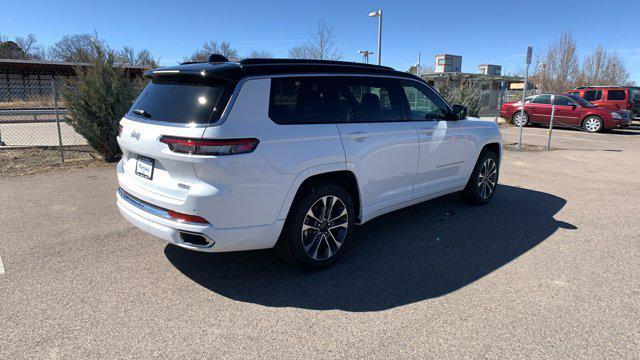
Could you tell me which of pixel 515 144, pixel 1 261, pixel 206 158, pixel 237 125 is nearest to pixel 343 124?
pixel 237 125

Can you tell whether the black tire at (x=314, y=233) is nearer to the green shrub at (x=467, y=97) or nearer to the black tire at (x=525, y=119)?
the green shrub at (x=467, y=97)

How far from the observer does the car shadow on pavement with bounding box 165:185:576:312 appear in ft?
11.1

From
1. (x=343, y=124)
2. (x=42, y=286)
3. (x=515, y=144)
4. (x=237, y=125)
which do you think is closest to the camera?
(x=237, y=125)

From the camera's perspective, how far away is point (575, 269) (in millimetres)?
3885

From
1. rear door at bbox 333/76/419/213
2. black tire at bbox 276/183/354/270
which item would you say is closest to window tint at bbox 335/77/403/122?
rear door at bbox 333/76/419/213

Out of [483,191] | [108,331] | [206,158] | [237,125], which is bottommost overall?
[108,331]

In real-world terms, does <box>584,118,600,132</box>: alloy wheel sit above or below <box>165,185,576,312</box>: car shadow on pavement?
above

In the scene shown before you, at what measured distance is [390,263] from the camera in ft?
13.1

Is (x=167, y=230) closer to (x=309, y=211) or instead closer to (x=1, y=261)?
(x=309, y=211)

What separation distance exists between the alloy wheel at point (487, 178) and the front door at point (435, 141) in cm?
60

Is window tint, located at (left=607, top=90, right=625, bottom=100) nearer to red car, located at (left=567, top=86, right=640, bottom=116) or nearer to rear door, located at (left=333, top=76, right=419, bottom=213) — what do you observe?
red car, located at (left=567, top=86, right=640, bottom=116)

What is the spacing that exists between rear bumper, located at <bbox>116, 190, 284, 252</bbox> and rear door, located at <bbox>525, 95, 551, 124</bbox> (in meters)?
18.4

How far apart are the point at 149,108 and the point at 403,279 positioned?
2.66 metres

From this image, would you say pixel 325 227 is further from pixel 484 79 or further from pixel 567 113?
pixel 484 79
